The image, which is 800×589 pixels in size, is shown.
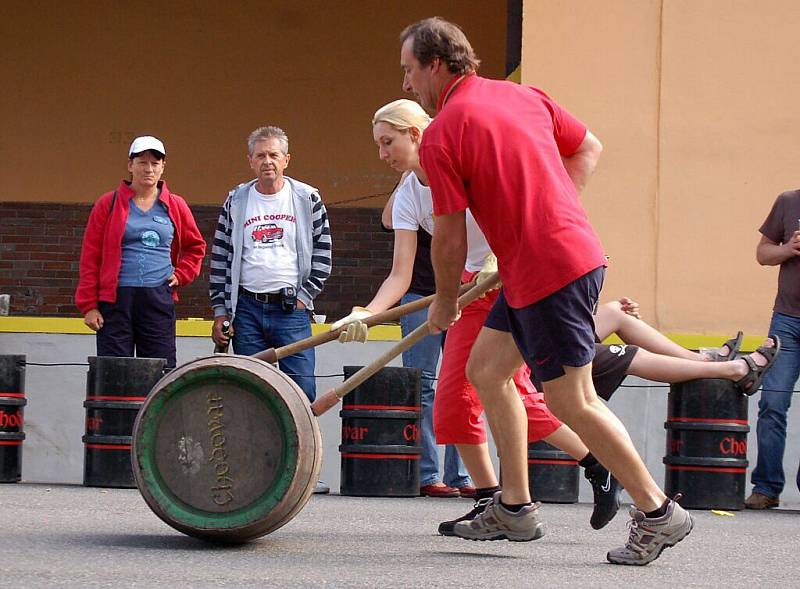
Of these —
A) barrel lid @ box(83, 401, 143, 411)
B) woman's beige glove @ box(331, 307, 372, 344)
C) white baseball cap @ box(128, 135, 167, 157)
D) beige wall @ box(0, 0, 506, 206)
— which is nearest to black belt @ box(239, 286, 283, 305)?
barrel lid @ box(83, 401, 143, 411)

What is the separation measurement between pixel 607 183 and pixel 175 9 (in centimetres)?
530

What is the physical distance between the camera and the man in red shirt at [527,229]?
4816 millimetres

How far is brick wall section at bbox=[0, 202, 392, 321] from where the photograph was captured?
1338 centimetres

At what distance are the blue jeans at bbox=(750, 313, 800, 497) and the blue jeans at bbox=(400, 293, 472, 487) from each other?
1.66 m

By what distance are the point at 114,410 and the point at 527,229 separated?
4.08 meters

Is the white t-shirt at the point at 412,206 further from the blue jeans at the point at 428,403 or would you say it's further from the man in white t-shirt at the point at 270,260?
the man in white t-shirt at the point at 270,260

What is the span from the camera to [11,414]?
8570 millimetres

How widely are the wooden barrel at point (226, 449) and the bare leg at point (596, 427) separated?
909 millimetres

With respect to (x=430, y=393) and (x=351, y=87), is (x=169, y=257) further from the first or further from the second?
(x=351, y=87)

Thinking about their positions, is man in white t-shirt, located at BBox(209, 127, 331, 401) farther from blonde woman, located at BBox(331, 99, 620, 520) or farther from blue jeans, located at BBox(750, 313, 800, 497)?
blue jeans, located at BBox(750, 313, 800, 497)

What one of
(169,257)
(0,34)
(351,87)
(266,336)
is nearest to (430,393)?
(266,336)

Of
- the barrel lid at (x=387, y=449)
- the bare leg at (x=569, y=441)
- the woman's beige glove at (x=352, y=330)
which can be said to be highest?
the woman's beige glove at (x=352, y=330)

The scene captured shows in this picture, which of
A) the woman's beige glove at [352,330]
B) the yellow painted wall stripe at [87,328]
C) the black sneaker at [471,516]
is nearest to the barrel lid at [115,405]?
the yellow painted wall stripe at [87,328]

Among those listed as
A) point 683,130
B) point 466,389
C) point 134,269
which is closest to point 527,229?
point 466,389
